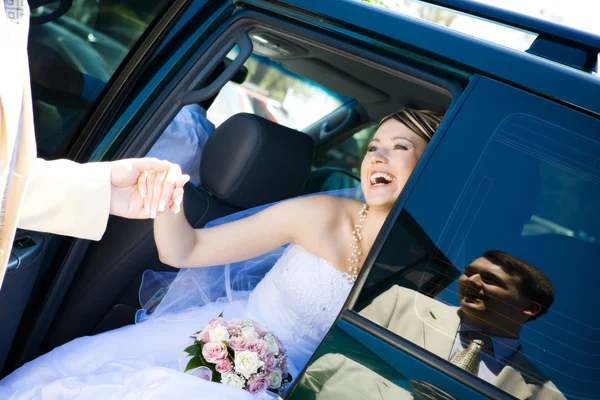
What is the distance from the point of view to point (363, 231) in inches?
93.7

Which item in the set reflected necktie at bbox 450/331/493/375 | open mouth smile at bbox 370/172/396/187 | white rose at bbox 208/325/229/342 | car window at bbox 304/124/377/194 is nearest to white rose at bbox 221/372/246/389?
white rose at bbox 208/325/229/342

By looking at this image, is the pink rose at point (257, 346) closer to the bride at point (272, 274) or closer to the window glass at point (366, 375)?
the bride at point (272, 274)

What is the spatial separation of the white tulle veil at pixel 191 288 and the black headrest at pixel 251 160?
0.08 meters

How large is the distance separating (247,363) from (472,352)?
27.3 inches

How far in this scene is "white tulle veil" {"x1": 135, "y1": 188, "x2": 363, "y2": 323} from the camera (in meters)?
2.49

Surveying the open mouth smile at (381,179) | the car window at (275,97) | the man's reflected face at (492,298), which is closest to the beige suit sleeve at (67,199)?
the man's reflected face at (492,298)

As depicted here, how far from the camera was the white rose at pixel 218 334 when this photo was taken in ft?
6.29

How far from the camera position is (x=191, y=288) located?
2.52m

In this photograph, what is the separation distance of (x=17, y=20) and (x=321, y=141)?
7.68ft

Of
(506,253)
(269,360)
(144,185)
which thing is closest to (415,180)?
(506,253)

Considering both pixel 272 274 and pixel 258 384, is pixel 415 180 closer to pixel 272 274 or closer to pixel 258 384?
pixel 258 384

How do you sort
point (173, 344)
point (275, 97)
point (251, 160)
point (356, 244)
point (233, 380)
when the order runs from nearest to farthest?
point (233, 380) → point (173, 344) → point (356, 244) → point (251, 160) → point (275, 97)

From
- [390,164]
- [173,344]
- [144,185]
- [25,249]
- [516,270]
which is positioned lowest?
[173,344]

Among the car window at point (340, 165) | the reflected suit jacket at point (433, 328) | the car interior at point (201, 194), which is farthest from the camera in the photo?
the car window at point (340, 165)
